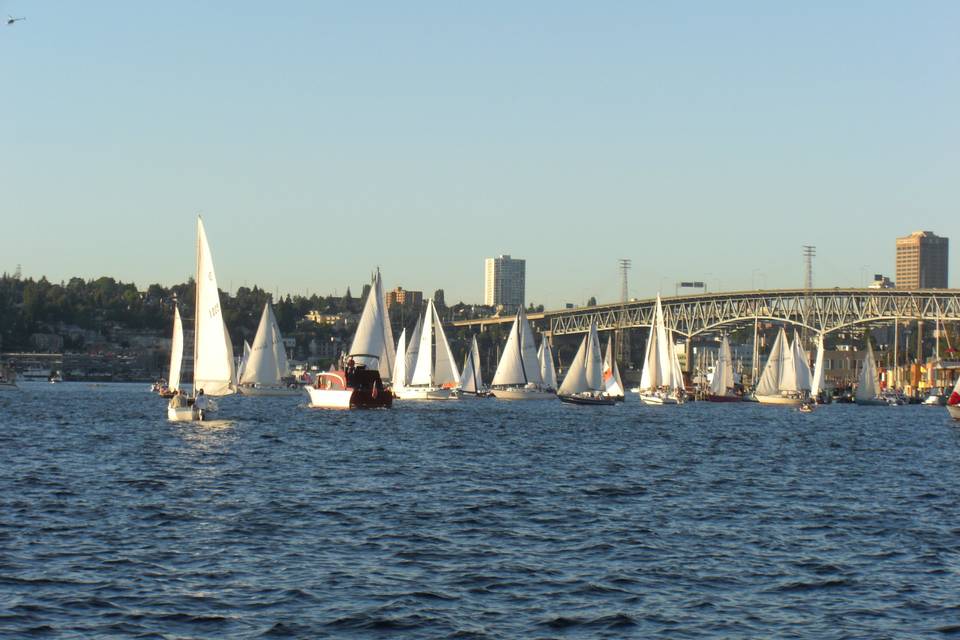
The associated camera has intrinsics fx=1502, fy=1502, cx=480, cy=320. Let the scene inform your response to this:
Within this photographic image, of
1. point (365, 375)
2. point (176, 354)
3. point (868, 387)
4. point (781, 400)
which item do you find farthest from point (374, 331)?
point (868, 387)

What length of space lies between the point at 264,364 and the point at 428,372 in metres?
18.7

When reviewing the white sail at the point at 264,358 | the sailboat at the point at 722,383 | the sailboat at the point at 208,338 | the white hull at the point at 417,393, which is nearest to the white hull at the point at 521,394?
the sailboat at the point at 722,383

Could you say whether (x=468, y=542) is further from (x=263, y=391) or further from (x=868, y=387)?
(x=868, y=387)

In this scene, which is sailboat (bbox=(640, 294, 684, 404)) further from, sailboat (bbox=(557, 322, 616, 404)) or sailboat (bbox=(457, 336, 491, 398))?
sailboat (bbox=(457, 336, 491, 398))

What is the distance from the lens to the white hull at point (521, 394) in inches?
4998

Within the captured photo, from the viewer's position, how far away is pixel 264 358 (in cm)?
12119

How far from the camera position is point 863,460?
162ft

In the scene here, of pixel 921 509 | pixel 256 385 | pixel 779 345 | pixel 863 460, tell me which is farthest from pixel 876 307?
pixel 921 509

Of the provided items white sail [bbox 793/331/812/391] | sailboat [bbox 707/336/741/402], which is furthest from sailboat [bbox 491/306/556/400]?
white sail [bbox 793/331/812/391]

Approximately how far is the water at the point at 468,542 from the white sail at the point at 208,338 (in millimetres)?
11700

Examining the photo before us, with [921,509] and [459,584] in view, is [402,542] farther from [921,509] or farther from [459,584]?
[921,509]

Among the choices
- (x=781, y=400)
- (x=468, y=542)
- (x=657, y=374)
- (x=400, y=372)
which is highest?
(x=657, y=374)

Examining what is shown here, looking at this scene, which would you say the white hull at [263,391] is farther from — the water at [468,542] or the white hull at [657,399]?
the water at [468,542]

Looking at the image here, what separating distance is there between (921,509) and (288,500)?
13575mm
